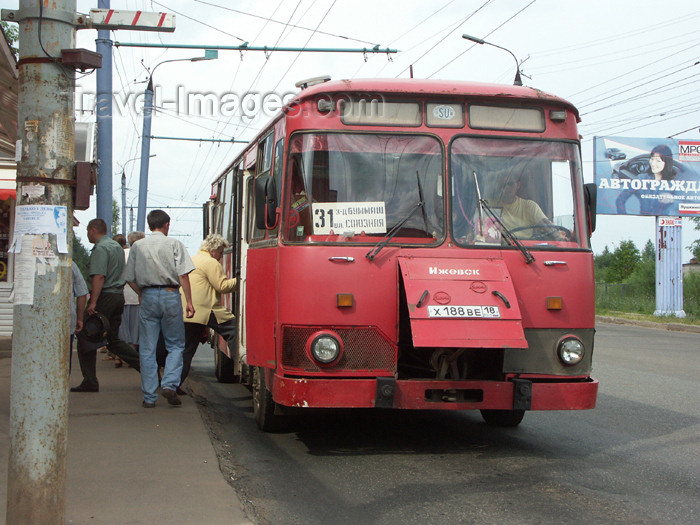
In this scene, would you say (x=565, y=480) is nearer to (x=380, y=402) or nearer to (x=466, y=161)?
(x=380, y=402)

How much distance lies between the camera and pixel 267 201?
679 centimetres

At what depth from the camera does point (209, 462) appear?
19.7ft

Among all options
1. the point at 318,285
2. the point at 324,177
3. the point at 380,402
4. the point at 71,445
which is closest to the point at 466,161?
the point at 324,177

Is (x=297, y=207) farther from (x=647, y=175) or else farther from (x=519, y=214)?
(x=647, y=175)

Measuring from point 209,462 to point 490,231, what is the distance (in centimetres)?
275

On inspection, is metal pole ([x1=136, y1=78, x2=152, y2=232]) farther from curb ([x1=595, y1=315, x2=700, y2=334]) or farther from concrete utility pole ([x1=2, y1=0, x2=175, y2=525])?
concrete utility pole ([x1=2, y1=0, x2=175, y2=525])

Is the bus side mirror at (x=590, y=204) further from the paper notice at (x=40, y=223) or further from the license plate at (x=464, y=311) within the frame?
the paper notice at (x=40, y=223)

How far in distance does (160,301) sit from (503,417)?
349 centimetres

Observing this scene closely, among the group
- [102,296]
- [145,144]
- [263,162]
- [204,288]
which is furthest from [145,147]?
[263,162]

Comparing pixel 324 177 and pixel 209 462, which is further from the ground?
pixel 324 177


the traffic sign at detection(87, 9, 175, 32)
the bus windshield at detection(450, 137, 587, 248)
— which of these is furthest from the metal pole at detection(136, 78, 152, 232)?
the traffic sign at detection(87, 9, 175, 32)

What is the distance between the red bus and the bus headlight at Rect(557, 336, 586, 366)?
0.01 m

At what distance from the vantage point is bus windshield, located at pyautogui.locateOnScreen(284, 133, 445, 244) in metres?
6.51

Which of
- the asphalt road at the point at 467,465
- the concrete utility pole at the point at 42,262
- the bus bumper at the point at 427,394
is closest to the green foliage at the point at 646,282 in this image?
the asphalt road at the point at 467,465
